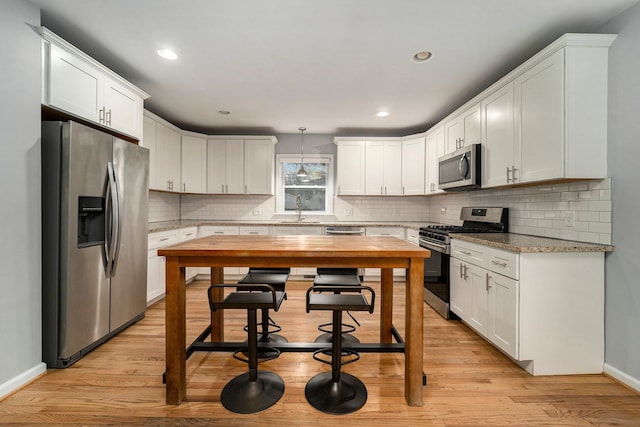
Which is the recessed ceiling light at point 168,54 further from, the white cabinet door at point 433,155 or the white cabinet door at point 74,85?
the white cabinet door at point 433,155

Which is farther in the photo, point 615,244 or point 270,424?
point 615,244

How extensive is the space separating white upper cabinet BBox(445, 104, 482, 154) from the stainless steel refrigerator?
3.45 m

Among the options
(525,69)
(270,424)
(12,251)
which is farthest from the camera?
(525,69)

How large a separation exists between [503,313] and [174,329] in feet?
7.62

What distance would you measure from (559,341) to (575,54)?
6.64ft

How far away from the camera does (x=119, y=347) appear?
2.52 metres

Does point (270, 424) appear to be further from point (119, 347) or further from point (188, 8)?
point (188, 8)

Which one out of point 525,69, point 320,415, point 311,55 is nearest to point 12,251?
point 320,415

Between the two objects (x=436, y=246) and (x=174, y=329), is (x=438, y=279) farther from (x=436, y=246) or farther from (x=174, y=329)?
(x=174, y=329)

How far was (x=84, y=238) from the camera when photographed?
7.58 feet

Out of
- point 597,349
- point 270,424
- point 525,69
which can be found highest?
point 525,69

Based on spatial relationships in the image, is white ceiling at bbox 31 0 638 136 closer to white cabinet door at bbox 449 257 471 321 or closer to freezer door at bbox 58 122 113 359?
freezer door at bbox 58 122 113 359

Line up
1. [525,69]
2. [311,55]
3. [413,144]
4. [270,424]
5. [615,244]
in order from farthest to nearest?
[413,144] < [311,55] < [525,69] < [615,244] < [270,424]

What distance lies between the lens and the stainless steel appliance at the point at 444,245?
319cm
